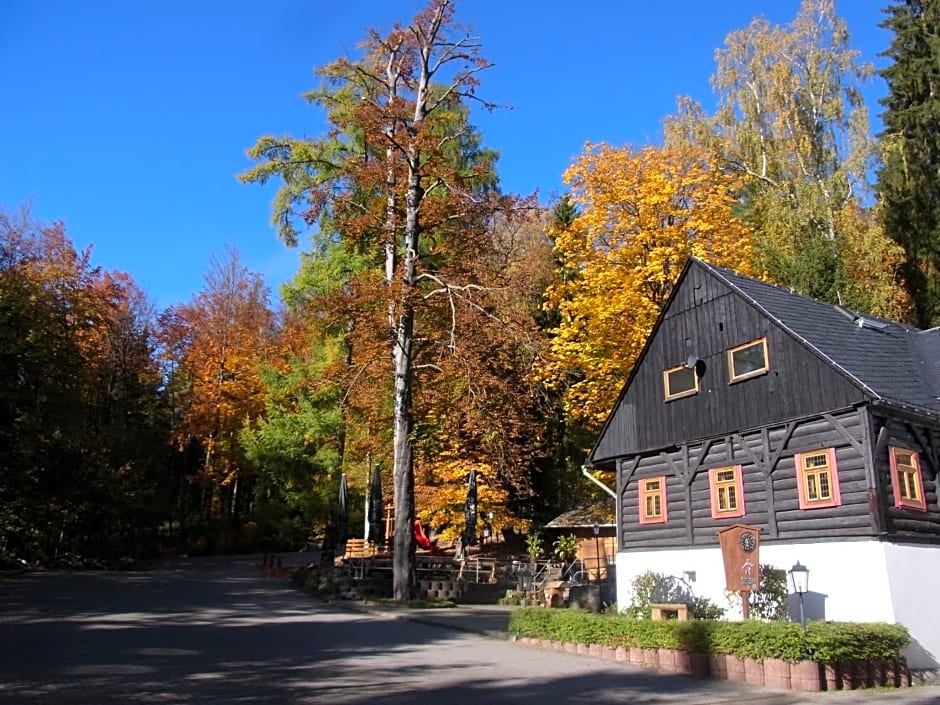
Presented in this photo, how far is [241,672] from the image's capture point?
10242 mm

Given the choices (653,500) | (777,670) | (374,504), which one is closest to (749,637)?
(777,670)

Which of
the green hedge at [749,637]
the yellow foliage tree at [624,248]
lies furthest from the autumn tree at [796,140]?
the green hedge at [749,637]

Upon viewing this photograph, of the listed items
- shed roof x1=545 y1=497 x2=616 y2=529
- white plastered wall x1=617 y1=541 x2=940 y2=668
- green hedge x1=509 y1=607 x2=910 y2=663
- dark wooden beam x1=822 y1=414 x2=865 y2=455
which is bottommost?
green hedge x1=509 y1=607 x2=910 y2=663

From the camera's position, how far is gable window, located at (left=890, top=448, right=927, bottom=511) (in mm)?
13945

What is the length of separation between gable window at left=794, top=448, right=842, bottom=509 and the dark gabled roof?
1.65 metres

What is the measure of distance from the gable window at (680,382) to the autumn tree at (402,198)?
5.49 m

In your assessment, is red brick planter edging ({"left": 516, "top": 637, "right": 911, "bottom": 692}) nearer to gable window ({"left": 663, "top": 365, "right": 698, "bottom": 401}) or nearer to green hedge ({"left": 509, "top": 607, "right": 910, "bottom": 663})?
green hedge ({"left": 509, "top": 607, "right": 910, "bottom": 663})

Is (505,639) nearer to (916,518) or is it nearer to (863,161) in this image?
(916,518)

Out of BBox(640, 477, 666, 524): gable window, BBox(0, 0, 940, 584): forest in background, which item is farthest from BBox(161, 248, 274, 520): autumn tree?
BBox(640, 477, 666, 524): gable window

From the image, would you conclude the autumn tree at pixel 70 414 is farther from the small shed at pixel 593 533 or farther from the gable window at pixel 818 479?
the gable window at pixel 818 479

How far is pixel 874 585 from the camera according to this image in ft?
43.1

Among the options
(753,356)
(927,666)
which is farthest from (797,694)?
(753,356)

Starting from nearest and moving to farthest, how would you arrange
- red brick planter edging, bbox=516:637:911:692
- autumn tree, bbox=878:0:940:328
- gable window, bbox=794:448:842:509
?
red brick planter edging, bbox=516:637:911:692 → gable window, bbox=794:448:842:509 → autumn tree, bbox=878:0:940:328

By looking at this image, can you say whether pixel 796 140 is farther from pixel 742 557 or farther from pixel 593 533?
pixel 742 557
